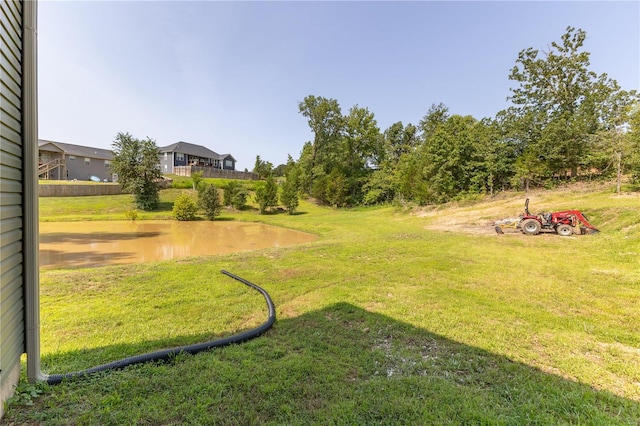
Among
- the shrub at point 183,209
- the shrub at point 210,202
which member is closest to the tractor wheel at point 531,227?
the shrub at point 210,202

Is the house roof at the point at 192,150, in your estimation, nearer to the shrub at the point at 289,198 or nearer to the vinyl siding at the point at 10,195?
the shrub at the point at 289,198

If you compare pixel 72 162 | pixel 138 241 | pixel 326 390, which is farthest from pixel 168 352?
pixel 72 162

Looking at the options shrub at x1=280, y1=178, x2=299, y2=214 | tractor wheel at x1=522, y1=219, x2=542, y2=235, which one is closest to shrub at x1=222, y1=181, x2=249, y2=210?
shrub at x1=280, y1=178, x2=299, y2=214

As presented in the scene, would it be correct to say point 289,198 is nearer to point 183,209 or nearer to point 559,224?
point 183,209

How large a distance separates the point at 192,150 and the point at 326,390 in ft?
129

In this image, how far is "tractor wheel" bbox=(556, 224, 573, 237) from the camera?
8.67m

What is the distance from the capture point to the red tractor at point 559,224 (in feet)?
28.5

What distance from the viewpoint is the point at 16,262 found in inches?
78.5

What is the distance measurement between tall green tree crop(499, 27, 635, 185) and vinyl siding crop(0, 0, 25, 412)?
2111cm

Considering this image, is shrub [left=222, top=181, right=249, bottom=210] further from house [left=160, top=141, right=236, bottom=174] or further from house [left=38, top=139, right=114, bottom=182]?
house [left=160, top=141, right=236, bottom=174]

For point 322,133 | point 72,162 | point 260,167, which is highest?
point 322,133

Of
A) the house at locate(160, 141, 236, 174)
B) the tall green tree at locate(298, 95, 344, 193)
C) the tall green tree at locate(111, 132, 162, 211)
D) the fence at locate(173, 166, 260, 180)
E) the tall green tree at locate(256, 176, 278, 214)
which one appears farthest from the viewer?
the house at locate(160, 141, 236, 174)

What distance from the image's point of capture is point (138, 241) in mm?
10602

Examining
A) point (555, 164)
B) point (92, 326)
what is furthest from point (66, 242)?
point (555, 164)
